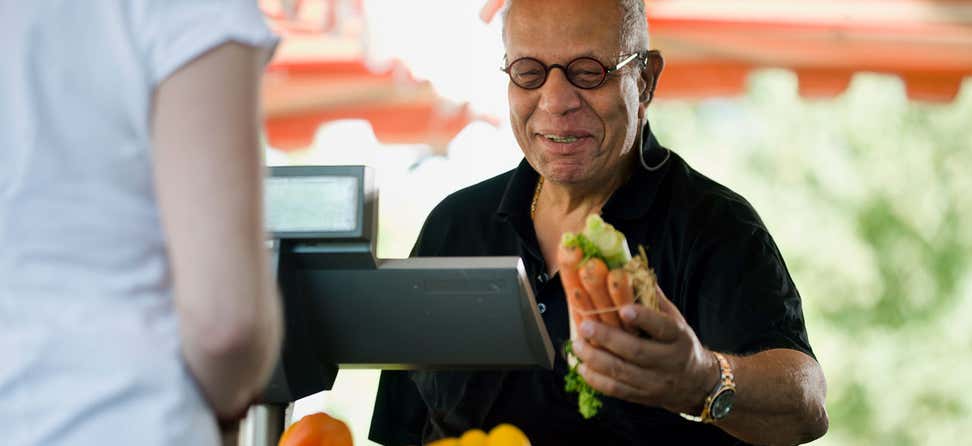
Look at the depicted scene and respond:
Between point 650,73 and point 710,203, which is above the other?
point 650,73

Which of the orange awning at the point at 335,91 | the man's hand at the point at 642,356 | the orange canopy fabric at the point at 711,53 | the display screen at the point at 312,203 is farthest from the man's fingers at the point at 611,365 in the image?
the orange awning at the point at 335,91

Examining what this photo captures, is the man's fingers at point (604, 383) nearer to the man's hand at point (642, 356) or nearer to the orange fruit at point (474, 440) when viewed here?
the man's hand at point (642, 356)

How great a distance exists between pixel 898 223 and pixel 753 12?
4364 millimetres

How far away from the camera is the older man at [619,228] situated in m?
2.10

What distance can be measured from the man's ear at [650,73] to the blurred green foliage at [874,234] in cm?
610

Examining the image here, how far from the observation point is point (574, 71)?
238cm

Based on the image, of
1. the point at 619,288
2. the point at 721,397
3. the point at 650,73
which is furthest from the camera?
the point at 650,73

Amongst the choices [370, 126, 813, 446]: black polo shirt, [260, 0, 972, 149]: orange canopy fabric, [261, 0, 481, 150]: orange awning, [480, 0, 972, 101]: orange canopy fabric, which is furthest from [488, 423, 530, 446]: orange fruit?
[261, 0, 481, 150]: orange awning

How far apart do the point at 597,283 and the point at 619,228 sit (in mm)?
708

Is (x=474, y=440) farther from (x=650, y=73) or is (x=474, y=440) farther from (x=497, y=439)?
(x=650, y=73)

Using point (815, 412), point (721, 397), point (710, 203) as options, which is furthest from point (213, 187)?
point (710, 203)

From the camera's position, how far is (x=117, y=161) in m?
1.06

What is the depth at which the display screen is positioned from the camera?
5.52 ft

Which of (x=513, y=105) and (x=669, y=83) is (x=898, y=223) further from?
(x=513, y=105)
